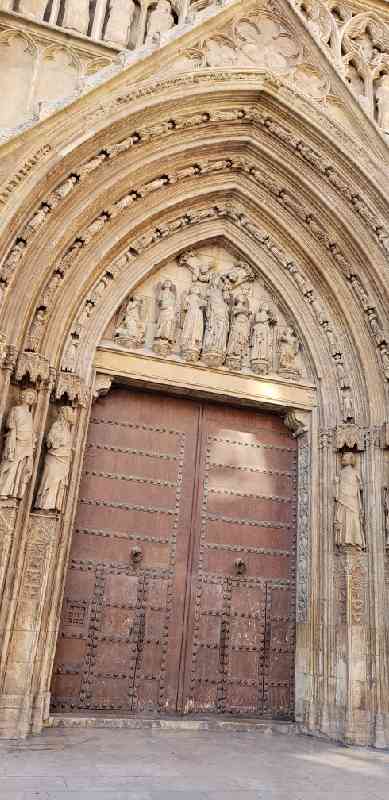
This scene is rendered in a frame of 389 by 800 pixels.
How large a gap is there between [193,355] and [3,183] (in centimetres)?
247

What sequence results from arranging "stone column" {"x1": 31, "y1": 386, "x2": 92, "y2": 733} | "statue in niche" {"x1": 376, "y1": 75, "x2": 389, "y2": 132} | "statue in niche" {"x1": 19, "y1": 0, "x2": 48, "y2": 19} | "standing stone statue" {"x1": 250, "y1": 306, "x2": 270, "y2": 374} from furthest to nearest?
"statue in niche" {"x1": 376, "y1": 75, "x2": 389, "y2": 132} → "standing stone statue" {"x1": 250, "y1": 306, "x2": 270, "y2": 374} → "statue in niche" {"x1": 19, "y1": 0, "x2": 48, "y2": 19} → "stone column" {"x1": 31, "y1": 386, "x2": 92, "y2": 733}

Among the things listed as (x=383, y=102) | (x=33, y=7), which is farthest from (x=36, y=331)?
(x=383, y=102)

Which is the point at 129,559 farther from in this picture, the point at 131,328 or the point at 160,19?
the point at 160,19

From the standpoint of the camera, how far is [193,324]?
6.70 meters

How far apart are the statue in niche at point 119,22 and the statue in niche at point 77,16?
231 millimetres

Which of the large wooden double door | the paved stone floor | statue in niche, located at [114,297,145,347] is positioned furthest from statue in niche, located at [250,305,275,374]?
the paved stone floor

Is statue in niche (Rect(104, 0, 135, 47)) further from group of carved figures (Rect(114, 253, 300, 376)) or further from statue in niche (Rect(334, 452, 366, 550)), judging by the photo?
statue in niche (Rect(334, 452, 366, 550))

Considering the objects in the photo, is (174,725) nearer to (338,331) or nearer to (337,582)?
(337,582)

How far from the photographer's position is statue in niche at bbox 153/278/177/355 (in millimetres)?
6516

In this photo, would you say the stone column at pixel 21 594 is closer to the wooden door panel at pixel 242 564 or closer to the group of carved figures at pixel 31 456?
the group of carved figures at pixel 31 456

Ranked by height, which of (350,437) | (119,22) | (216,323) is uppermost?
(119,22)

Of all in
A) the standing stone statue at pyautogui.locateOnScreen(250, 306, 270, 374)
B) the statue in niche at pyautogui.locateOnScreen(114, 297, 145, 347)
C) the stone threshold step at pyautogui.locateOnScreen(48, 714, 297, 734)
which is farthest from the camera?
the standing stone statue at pyautogui.locateOnScreen(250, 306, 270, 374)

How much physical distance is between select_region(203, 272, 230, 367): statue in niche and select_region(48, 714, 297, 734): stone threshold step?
135 inches

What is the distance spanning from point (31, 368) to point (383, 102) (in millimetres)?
5014
